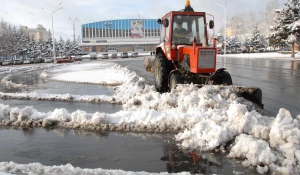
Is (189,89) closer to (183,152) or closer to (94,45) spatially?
(183,152)

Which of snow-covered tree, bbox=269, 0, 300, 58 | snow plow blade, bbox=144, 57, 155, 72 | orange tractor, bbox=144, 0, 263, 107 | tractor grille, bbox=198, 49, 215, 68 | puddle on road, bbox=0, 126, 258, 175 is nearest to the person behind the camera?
puddle on road, bbox=0, 126, 258, 175

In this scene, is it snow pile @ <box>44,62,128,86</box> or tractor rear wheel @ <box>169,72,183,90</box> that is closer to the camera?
tractor rear wheel @ <box>169,72,183,90</box>

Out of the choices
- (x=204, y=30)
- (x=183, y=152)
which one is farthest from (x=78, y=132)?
(x=204, y=30)

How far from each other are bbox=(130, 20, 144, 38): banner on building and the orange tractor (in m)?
101

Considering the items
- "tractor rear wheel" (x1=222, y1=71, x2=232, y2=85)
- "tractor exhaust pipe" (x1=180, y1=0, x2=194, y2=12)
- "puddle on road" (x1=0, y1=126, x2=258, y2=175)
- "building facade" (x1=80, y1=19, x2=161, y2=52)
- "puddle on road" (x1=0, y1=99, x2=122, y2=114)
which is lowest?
"puddle on road" (x1=0, y1=126, x2=258, y2=175)

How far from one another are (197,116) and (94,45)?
105590mm

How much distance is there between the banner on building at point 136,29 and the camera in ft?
358

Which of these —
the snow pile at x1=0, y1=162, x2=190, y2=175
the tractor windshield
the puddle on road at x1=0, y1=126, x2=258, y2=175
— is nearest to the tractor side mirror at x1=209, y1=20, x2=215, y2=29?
the tractor windshield

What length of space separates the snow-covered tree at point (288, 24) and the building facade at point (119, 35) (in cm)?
7230

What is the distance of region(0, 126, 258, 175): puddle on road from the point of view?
14.6 feet

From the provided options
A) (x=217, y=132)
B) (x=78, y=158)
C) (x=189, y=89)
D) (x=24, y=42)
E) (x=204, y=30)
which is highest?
(x=24, y=42)

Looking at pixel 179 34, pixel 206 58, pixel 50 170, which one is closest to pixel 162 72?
pixel 179 34

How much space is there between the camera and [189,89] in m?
7.97

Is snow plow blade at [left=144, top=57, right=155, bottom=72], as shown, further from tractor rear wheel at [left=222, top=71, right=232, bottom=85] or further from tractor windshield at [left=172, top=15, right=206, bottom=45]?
tractor rear wheel at [left=222, top=71, right=232, bottom=85]
